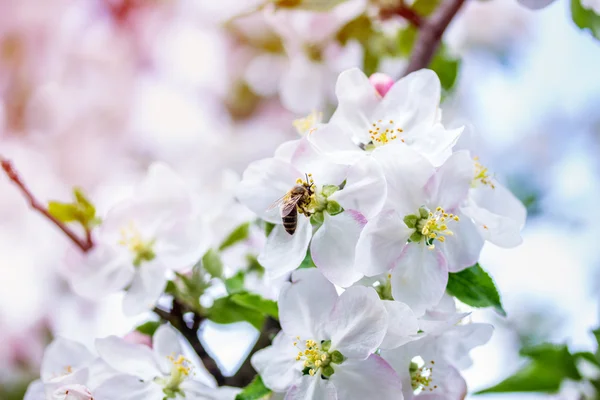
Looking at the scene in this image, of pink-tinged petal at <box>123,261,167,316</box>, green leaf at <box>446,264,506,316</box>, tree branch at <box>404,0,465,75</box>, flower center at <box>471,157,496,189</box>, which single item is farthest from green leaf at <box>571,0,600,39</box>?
pink-tinged petal at <box>123,261,167,316</box>

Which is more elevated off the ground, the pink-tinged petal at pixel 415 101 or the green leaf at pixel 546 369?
Result: the pink-tinged petal at pixel 415 101

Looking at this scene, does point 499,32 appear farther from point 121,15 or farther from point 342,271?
point 342,271

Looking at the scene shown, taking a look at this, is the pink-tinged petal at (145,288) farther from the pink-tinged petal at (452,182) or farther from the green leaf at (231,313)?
the pink-tinged petal at (452,182)

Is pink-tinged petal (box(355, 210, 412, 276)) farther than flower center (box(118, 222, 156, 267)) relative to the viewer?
No

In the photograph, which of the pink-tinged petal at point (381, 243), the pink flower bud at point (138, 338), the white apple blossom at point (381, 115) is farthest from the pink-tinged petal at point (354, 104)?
the pink flower bud at point (138, 338)

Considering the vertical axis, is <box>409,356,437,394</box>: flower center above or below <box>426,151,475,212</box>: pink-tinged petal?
below

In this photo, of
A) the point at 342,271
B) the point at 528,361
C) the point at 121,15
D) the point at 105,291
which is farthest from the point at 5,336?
the point at 342,271

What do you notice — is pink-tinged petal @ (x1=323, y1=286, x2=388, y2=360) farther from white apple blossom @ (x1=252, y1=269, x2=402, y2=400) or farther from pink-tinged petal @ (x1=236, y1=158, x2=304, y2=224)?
pink-tinged petal @ (x1=236, y1=158, x2=304, y2=224)
